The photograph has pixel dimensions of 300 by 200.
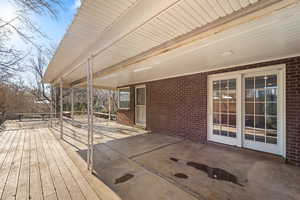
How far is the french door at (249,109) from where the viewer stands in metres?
3.28

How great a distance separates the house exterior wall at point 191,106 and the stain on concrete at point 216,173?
5.78ft

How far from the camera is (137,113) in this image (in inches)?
289

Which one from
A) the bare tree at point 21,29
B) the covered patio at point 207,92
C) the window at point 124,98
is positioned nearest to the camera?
the covered patio at point 207,92

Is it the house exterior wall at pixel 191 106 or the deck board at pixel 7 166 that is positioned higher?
the house exterior wall at pixel 191 106

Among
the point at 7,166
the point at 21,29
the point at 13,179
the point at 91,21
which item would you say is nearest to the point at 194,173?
the point at 91,21

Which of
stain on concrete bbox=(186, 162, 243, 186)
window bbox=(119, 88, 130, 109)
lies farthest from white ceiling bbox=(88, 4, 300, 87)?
window bbox=(119, 88, 130, 109)

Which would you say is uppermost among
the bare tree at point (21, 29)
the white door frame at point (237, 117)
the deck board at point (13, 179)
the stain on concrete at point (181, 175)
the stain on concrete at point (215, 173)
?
the bare tree at point (21, 29)

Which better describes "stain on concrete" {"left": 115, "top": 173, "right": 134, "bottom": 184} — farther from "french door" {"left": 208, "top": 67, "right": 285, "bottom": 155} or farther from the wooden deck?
"french door" {"left": 208, "top": 67, "right": 285, "bottom": 155}

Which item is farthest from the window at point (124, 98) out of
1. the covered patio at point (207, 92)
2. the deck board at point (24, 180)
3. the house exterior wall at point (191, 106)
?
the deck board at point (24, 180)

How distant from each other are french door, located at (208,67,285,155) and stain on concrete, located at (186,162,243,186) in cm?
166

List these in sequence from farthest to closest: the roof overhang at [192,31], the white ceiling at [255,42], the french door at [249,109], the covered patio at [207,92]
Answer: the french door at [249,109] < the white ceiling at [255,42] < the covered patio at [207,92] < the roof overhang at [192,31]

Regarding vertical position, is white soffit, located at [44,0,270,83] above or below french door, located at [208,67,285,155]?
above

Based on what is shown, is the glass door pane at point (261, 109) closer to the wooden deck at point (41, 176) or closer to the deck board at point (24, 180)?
the wooden deck at point (41, 176)

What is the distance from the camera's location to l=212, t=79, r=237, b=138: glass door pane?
397cm
